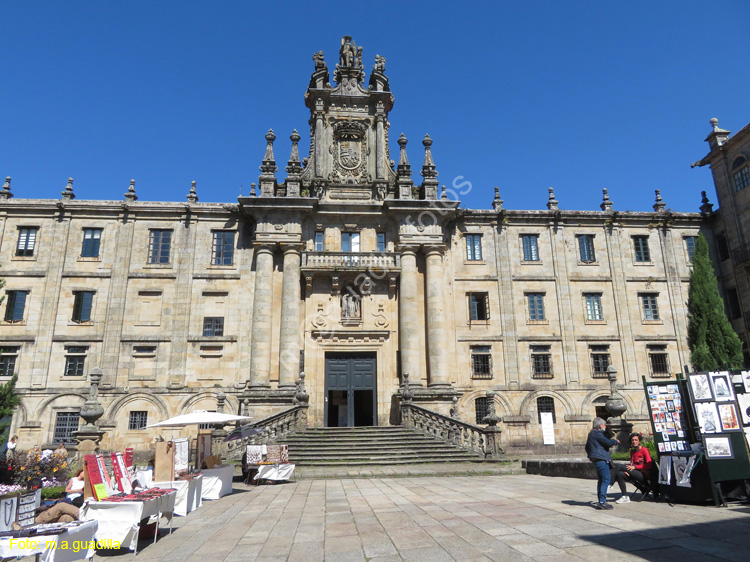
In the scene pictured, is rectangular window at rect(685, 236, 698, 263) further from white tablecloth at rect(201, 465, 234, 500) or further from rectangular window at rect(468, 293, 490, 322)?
white tablecloth at rect(201, 465, 234, 500)

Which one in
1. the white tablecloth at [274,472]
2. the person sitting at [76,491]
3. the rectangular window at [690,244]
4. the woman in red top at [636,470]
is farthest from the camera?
the rectangular window at [690,244]

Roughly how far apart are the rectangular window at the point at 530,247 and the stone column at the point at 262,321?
15.0 m

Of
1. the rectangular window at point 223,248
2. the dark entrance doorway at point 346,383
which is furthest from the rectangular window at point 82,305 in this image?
the dark entrance doorway at point 346,383

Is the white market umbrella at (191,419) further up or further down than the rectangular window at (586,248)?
further down

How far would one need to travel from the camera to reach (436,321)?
27.0m

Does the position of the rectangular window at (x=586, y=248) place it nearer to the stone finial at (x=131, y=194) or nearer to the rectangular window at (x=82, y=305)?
the stone finial at (x=131, y=194)

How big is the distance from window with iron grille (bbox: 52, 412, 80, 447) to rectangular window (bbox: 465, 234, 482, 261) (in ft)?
73.9

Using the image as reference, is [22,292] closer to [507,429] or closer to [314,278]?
[314,278]

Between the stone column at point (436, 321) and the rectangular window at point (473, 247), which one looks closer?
the stone column at point (436, 321)

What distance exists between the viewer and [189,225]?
2856cm

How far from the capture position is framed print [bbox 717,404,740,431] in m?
10.1

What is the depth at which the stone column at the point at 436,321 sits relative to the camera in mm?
26422

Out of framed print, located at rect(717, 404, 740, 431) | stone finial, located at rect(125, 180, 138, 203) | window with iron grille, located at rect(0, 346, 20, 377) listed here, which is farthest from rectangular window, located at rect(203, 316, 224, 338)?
framed print, located at rect(717, 404, 740, 431)

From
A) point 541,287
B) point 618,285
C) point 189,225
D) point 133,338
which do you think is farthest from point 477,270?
point 133,338
